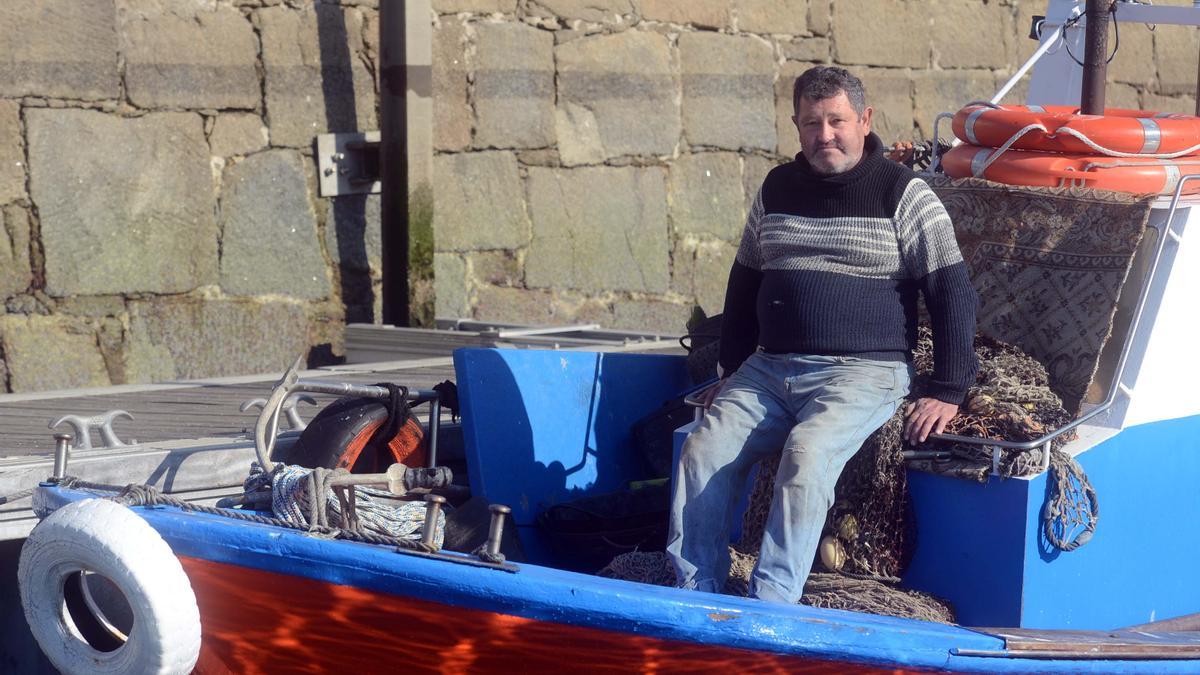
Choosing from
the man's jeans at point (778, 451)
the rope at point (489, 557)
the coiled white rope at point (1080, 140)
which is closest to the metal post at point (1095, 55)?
the coiled white rope at point (1080, 140)

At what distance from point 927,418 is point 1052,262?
2.11 feet

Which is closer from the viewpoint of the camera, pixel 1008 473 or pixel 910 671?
pixel 910 671

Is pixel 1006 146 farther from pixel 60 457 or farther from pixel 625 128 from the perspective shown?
pixel 625 128

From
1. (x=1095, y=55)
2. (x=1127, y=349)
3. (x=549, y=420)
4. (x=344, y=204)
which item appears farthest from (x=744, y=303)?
(x=344, y=204)

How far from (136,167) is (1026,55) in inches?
235

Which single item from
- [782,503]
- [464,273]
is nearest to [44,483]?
[782,503]

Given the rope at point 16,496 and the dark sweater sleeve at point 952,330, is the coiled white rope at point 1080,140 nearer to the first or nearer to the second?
the dark sweater sleeve at point 952,330

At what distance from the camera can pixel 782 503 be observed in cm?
318

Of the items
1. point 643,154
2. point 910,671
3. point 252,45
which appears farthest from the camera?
point 643,154

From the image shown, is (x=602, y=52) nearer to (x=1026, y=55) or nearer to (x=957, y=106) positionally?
(x=957, y=106)

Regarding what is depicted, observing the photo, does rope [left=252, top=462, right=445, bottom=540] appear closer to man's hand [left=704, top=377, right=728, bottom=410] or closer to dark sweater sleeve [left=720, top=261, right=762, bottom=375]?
man's hand [left=704, top=377, right=728, bottom=410]

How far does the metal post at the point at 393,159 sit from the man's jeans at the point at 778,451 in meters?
3.37

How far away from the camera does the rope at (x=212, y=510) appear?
10.1ft

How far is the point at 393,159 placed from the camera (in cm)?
665
